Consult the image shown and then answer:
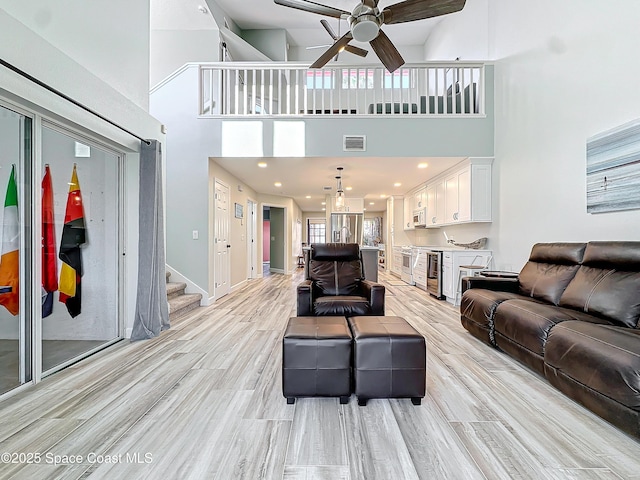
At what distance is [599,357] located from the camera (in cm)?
171

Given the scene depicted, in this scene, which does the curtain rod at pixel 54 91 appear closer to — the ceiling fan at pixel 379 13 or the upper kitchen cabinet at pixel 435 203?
the ceiling fan at pixel 379 13

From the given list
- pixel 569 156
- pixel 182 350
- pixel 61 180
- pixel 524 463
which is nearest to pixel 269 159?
pixel 61 180

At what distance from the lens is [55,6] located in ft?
7.66

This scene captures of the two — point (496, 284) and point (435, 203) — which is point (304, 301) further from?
point (435, 203)

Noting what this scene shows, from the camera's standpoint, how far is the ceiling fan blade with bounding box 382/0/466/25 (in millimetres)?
2512

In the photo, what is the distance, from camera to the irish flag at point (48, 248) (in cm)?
240

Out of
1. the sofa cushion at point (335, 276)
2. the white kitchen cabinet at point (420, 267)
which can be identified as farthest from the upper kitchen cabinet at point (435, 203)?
the sofa cushion at point (335, 276)

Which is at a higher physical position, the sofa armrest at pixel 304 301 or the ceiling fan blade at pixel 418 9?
the ceiling fan blade at pixel 418 9

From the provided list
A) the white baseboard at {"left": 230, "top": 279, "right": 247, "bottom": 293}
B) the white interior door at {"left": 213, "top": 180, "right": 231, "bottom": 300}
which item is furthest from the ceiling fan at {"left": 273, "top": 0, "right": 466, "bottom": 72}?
the white baseboard at {"left": 230, "top": 279, "right": 247, "bottom": 293}

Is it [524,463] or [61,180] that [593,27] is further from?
[61,180]

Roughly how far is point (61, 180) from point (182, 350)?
1853mm

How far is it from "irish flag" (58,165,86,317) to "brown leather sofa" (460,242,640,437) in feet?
12.7

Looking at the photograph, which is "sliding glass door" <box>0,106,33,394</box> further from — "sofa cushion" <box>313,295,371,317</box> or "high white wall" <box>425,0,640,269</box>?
"high white wall" <box>425,0,640,269</box>

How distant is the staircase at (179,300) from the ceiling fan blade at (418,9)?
13.4 feet
